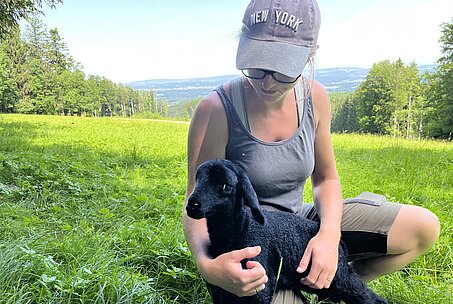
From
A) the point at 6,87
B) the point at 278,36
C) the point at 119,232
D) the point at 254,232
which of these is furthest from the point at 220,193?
the point at 6,87

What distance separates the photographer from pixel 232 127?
150 cm

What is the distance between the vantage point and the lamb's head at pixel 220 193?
1074 mm

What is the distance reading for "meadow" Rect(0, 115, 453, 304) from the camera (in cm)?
202

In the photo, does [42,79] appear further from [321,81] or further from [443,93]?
[321,81]

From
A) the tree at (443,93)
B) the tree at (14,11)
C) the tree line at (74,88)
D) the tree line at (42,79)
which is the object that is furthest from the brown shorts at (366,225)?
the tree line at (42,79)

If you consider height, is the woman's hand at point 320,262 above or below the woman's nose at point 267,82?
below

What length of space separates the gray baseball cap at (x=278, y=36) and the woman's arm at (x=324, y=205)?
15.9 inches

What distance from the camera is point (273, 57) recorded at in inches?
50.1

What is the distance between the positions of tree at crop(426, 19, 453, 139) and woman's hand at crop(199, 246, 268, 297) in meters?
30.1

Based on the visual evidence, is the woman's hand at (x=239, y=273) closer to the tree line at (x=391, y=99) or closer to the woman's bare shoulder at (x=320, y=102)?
the woman's bare shoulder at (x=320, y=102)

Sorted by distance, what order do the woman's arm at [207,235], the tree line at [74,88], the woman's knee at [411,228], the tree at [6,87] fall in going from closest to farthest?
1. the woman's arm at [207,235]
2. the woman's knee at [411,228]
3. the tree at [6,87]
4. the tree line at [74,88]

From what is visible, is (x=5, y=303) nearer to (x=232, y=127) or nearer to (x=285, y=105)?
(x=232, y=127)

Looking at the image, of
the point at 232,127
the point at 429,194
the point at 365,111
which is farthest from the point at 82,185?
the point at 365,111

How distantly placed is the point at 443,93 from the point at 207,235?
32.6 meters
